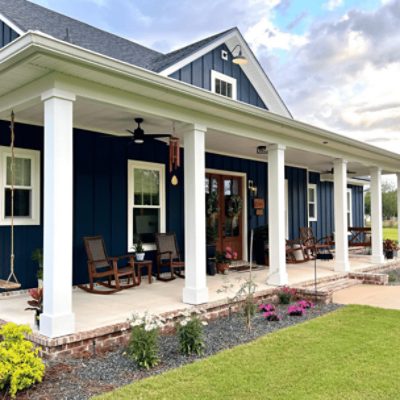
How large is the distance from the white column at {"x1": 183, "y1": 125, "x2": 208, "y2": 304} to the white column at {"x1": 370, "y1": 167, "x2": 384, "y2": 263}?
20.5 feet

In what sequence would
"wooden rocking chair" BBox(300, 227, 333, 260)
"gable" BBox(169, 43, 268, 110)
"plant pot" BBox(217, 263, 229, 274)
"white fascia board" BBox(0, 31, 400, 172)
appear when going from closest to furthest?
"white fascia board" BBox(0, 31, 400, 172)
"plant pot" BBox(217, 263, 229, 274)
"gable" BBox(169, 43, 268, 110)
"wooden rocking chair" BBox(300, 227, 333, 260)

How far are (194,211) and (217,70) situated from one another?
4.59 meters

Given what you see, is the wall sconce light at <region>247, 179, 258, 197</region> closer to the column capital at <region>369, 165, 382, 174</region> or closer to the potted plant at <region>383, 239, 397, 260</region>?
the column capital at <region>369, 165, 382, 174</region>

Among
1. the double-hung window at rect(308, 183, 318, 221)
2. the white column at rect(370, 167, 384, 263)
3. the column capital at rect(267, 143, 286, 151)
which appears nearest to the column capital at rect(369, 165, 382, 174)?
the white column at rect(370, 167, 384, 263)

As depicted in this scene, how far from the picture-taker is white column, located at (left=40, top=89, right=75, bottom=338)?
3.81 m

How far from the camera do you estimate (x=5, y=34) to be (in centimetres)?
656

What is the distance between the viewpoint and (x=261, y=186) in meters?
10.1

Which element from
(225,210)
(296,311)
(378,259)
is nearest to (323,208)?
(378,259)

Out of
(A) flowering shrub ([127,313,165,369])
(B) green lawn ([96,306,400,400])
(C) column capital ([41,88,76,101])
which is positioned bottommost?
(B) green lawn ([96,306,400,400])

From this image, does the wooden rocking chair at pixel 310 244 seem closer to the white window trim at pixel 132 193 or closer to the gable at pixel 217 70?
the gable at pixel 217 70

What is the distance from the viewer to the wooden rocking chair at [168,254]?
694cm

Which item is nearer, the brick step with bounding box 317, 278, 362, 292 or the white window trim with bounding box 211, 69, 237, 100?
the brick step with bounding box 317, 278, 362, 292

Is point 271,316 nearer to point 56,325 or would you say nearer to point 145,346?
point 145,346

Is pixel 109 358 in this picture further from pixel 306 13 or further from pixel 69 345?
pixel 306 13
